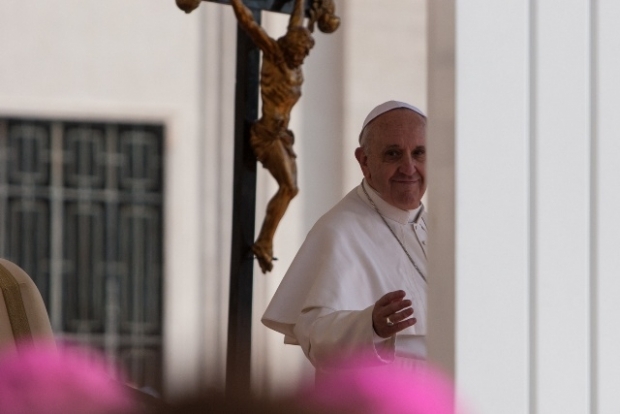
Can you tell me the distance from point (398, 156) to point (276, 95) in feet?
5.18

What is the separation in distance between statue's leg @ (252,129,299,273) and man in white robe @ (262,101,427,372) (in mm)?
1220

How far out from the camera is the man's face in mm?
4180

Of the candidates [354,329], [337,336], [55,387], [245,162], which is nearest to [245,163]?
[245,162]

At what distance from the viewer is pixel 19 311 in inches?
104

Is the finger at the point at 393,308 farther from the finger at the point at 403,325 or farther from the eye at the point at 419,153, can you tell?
the eye at the point at 419,153

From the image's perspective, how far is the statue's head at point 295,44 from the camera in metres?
5.44

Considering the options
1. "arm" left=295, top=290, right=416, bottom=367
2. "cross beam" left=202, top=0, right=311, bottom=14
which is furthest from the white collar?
"cross beam" left=202, top=0, right=311, bottom=14

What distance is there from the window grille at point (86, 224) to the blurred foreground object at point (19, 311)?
24.9 feet

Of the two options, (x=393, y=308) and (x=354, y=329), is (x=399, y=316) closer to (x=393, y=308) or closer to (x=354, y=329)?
(x=393, y=308)

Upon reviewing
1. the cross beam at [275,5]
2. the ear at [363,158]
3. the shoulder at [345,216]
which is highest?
the cross beam at [275,5]
